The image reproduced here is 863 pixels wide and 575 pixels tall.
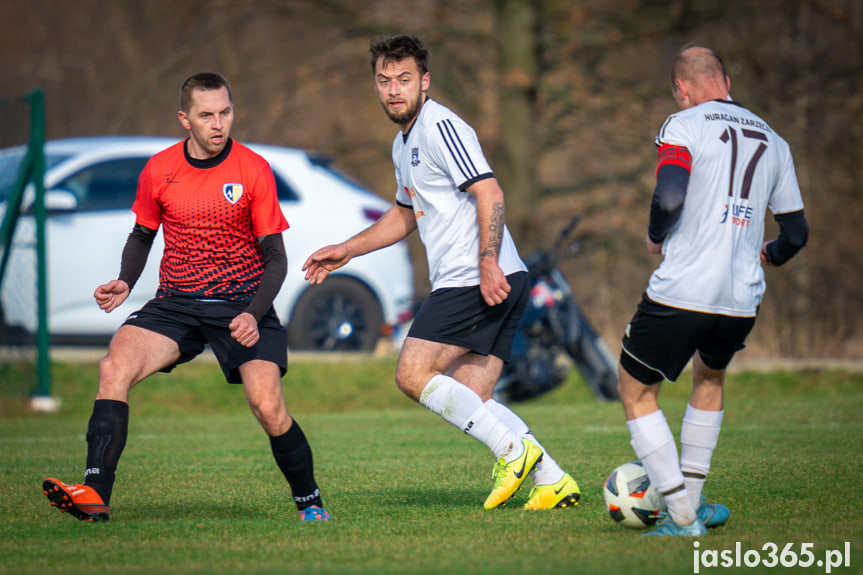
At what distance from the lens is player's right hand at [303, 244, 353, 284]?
547 cm

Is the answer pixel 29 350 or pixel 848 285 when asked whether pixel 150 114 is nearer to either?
pixel 29 350

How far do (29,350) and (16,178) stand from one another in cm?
176

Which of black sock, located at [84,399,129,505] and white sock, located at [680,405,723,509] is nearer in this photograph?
white sock, located at [680,405,723,509]

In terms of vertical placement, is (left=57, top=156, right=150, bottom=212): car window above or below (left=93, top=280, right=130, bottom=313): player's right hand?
above

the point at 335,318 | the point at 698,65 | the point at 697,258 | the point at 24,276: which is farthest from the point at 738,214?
the point at 24,276

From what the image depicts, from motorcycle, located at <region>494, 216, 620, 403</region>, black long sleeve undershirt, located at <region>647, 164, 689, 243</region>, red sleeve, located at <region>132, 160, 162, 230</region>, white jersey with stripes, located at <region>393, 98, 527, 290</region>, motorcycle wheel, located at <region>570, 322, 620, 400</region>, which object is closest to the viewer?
black long sleeve undershirt, located at <region>647, 164, 689, 243</region>

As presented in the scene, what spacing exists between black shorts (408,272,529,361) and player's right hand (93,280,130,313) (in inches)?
55.1

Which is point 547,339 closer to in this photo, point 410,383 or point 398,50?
point 410,383

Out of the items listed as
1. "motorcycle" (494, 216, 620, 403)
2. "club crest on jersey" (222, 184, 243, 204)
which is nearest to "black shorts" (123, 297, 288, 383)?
"club crest on jersey" (222, 184, 243, 204)

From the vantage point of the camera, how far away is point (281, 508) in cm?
553

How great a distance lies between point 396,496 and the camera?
19.1ft

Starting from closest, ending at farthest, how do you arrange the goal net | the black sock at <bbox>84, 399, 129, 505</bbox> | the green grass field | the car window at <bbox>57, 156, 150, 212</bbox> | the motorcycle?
1. the green grass field
2. the black sock at <bbox>84, 399, 129, 505</bbox>
3. the goal net
4. the motorcycle
5. the car window at <bbox>57, 156, 150, 212</bbox>

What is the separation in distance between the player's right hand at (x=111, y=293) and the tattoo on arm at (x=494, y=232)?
1712mm

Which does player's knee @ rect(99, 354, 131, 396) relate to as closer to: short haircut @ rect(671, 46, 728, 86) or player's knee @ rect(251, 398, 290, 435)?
player's knee @ rect(251, 398, 290, 435)
